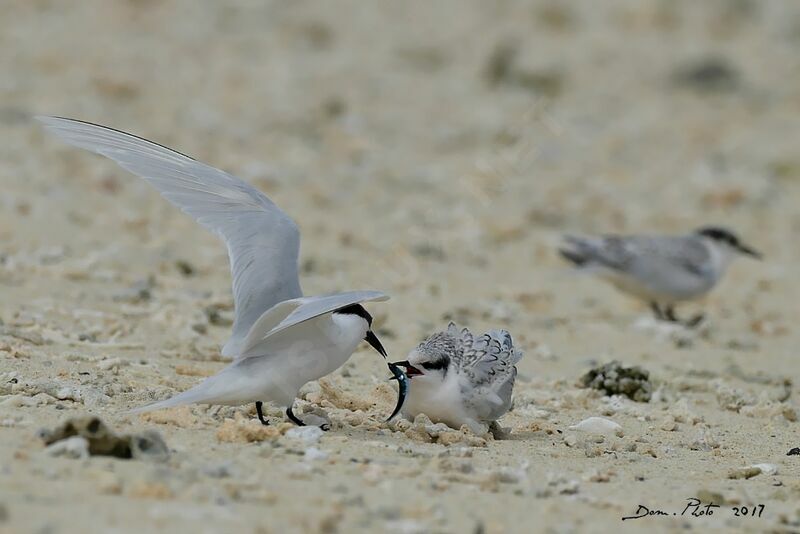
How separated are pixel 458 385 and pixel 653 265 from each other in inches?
161

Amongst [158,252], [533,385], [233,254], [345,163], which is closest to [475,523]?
[233,254]

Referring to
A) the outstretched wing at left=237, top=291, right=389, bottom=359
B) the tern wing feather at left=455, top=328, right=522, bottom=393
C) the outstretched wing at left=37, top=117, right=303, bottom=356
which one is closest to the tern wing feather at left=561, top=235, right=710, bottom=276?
the tern wing feather at left=455, top=328, right=522, bottom=393

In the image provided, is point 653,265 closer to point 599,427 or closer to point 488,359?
point 599,427

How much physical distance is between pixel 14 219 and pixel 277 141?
373 cm

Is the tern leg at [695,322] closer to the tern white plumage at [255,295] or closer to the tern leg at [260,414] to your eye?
Result: the tern white plumage at [255,295]

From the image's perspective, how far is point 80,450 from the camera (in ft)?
11.0

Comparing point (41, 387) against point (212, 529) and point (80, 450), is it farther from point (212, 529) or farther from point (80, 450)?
point (212, 529)

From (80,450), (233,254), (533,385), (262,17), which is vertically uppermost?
(262,17)

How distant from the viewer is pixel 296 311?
3.87 metres

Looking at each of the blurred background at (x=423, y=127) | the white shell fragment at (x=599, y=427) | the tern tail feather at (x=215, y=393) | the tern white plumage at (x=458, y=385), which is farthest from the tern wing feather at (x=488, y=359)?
the blurred background at (x=423, y=127)

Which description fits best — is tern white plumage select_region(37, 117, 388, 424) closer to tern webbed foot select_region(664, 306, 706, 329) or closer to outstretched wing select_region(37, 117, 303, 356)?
outstretched wing select_region(37, 117, 303, 356)

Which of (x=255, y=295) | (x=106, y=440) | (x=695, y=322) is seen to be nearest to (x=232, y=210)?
(x=255, y=295)

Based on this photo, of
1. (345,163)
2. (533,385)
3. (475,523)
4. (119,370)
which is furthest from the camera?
(345,163)

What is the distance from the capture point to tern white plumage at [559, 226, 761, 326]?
8.27 meters
